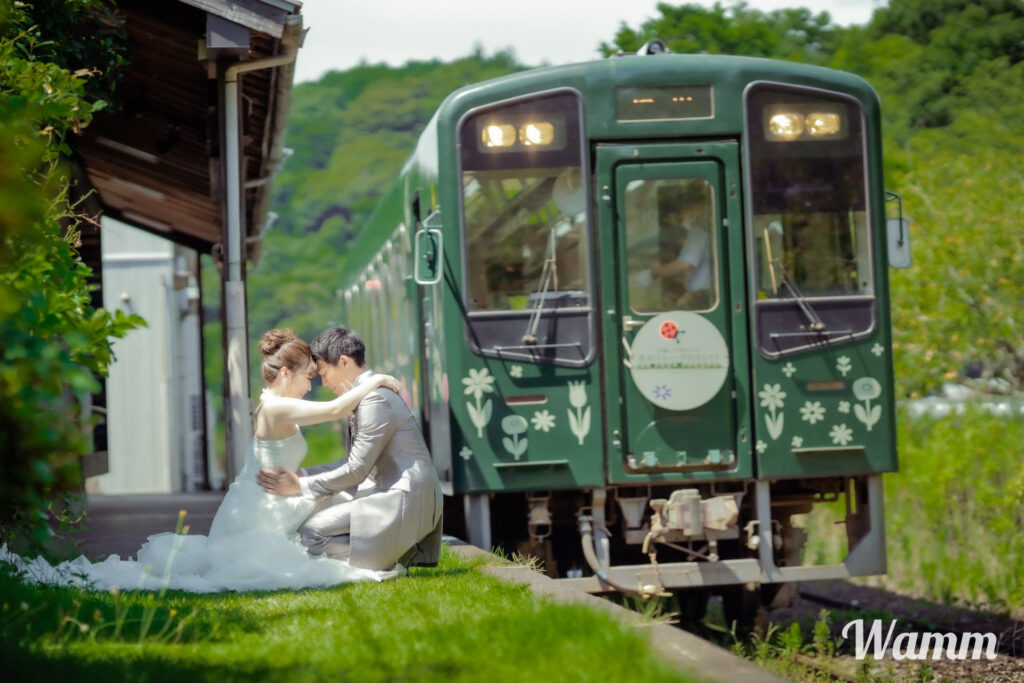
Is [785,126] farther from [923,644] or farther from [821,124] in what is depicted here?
[923,644]

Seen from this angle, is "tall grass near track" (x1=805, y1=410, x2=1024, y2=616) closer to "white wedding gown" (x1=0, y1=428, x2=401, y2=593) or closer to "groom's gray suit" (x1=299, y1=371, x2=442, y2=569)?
"groom's gray suit" (x1=299, y1=371, x2=442, y2=569)

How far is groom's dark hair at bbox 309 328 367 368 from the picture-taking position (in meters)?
7.39

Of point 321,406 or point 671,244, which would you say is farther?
point 671,244

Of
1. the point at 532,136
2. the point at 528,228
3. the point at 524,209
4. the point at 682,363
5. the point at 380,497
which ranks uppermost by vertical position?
the point at 532,136

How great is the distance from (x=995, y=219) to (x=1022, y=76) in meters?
18.8

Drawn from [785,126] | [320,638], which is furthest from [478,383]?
[320,638]

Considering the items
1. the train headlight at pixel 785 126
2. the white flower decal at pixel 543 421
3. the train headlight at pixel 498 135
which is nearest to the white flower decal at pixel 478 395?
the white flower decal at pixel 543 421

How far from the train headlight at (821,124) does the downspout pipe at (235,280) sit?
11.6 ft

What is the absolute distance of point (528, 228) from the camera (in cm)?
828

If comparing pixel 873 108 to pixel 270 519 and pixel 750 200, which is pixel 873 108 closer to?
pixel 750 200

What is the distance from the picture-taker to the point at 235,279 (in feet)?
32.2

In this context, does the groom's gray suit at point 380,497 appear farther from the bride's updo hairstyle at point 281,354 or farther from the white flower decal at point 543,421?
the white flower decal at point 543,421

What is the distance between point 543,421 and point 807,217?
1969 mm

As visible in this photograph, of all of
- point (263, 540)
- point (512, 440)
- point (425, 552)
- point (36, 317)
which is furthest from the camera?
point (512, 440)
